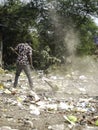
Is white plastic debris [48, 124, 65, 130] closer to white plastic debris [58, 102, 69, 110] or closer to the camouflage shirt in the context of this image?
white plastic debris [58, 102, 69, 110]

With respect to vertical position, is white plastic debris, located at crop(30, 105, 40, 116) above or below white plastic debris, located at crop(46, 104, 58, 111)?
above

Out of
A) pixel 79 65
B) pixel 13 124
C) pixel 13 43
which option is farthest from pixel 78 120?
pixel 13 43

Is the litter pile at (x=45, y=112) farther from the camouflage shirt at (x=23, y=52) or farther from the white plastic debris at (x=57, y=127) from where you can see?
the camouflage shirt at (x=23, y=52)

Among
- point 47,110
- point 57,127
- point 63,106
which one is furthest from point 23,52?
point 57,127

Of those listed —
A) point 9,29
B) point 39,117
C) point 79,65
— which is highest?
point 39,117

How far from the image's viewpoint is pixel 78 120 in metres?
7.18

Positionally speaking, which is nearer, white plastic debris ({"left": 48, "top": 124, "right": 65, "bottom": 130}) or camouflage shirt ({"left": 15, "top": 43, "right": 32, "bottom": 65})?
white plastic debris ({"left": 48, "top": 124, "right": 65, "bottom": 130})

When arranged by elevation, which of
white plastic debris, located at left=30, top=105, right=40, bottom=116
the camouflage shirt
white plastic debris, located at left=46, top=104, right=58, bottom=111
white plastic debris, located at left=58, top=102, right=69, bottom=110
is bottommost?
white plastic debris, located at left=58, top=102, right=69, bottom=110

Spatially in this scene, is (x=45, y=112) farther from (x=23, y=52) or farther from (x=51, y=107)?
(x=23, y=52)

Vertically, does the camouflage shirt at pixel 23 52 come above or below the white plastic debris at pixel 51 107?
above

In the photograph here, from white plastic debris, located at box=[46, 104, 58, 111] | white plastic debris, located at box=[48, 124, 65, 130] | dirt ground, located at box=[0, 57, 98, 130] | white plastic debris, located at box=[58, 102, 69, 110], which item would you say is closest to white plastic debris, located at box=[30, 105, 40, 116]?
dirt ground, located at box=[0, 57, 98, 130]

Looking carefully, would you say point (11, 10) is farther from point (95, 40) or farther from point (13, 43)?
point (95, 40)

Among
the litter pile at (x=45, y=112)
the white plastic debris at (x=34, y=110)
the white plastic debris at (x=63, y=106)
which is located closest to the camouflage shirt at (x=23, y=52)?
the litter pile at (x=45, y=112)

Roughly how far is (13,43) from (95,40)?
495cm
